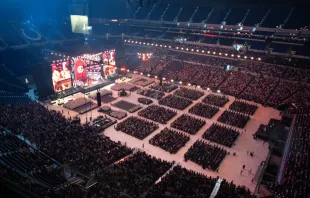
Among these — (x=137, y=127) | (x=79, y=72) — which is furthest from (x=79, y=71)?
(x=137, y=127)

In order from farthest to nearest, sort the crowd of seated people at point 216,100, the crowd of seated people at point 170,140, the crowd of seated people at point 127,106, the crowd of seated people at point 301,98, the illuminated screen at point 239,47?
the illuminated screen at point 239,47 → the crowd of seated people at point 216,100 → the crowd of seated people at point 127,106 → the crowd of seated people at point 301,98 → the crowd of seated people at point 170,140

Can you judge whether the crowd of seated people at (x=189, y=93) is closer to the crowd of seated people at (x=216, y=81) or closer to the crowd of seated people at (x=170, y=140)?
the crowd of seated people at (x=216, y=81)

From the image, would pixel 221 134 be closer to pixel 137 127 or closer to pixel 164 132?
pixel 164 132

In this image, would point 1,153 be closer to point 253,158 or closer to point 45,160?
point 45,160

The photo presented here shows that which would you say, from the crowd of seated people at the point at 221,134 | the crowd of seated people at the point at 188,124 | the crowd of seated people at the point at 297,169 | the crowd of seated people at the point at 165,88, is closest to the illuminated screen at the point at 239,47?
the crowd of seated people at the point at 165,88

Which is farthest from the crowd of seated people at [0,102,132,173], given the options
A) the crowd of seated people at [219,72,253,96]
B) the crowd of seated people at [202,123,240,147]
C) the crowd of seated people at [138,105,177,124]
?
the crowd of seated people at [219,72,253,96]

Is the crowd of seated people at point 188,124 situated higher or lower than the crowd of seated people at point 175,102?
lower

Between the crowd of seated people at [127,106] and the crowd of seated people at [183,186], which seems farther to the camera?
the crowd of seated people at [127,106]

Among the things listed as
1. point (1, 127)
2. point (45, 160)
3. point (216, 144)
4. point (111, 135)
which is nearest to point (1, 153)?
point (45, 160)
